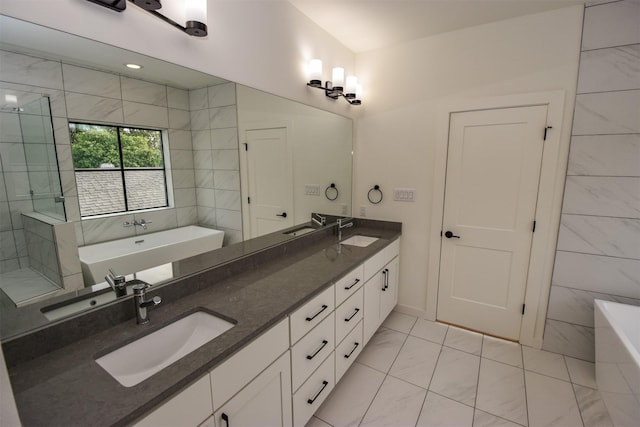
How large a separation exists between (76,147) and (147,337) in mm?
773

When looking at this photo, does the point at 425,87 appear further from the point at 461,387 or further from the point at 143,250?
the point at 143,250

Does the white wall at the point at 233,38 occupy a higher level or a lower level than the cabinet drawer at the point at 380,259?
higher

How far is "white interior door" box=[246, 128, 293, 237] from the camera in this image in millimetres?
1925

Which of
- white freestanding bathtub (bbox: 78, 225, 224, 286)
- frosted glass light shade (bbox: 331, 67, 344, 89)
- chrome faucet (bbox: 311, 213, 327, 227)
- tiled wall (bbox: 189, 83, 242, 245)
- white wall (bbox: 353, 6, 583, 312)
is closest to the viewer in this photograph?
white freestanding bathtub (bbox: 78, 225, 224, 286)

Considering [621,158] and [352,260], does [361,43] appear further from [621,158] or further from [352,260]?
[621,158]

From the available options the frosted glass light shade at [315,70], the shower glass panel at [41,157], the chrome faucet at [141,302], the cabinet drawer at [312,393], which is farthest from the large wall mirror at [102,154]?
the cabinet drawer at [312,393]

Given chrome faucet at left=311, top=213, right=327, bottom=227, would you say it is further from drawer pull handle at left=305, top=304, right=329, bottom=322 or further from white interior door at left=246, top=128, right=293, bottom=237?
drawer pull handle at left=305, top=304, right=329, bottom=322

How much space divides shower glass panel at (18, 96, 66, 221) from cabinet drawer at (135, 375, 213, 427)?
2.50 ft

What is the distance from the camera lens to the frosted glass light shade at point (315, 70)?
2.16 meters

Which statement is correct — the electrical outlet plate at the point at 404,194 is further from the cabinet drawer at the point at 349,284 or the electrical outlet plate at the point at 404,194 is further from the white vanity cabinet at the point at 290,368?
the cabinet drawer at the point at 349,284

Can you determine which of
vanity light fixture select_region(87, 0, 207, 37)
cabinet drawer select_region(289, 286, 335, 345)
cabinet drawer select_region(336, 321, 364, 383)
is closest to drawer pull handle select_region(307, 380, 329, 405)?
cabinet drawer select_region(336, 321, 364, 383)

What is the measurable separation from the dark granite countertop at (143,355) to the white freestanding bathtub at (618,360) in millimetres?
1555

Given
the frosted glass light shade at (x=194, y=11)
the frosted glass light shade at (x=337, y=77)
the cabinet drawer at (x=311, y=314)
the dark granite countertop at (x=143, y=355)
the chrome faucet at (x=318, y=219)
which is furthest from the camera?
the chrome faucet at (x=318, y=219)

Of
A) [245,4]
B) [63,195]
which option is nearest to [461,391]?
[63,195]
